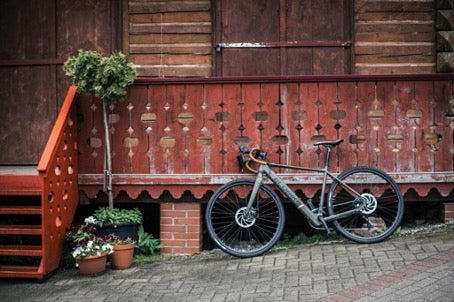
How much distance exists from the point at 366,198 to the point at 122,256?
9.10 ft

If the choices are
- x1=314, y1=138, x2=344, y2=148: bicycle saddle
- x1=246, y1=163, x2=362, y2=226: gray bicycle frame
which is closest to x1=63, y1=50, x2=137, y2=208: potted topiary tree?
x1=246, y1=163, x2=362, y2=226: gray bicycle frame

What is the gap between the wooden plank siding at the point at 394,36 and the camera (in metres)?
6.85

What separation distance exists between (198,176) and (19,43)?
153 inches

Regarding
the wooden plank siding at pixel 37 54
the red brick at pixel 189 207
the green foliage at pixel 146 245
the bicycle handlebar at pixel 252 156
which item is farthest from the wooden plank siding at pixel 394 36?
the green foliage at pixel 146 245

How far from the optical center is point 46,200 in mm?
4734

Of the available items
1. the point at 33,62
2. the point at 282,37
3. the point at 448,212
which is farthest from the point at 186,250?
the point at 33,62

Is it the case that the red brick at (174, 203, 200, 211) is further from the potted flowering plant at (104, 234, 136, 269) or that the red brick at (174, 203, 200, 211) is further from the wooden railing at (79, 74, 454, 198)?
the potted flowering plant at (104, 234, 136, 269)

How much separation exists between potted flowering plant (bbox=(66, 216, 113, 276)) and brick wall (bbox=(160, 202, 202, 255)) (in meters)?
0.85

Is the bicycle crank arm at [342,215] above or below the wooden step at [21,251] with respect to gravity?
above

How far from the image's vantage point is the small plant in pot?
5.16m

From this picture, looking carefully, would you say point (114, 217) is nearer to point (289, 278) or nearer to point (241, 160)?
point (241, 160)

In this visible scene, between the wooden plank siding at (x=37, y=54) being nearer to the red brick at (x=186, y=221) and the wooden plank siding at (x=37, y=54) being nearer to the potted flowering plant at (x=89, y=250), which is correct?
the potted flowering plant at (x=89, y=250)

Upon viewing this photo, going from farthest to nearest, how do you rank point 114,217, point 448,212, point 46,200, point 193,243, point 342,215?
point 448,212 → point 193,243 → point 114,217 → point 342,215 → point 46,200

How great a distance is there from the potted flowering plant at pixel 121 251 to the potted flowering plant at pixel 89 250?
91 millimetres
